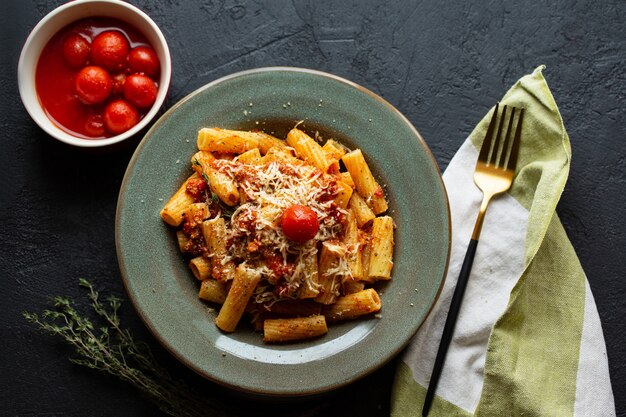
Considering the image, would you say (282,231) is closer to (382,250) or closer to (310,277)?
(310,277)

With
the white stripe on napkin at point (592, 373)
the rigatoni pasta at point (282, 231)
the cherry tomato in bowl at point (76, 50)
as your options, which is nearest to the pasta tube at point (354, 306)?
the rigatoni pasta at point (282, 231)

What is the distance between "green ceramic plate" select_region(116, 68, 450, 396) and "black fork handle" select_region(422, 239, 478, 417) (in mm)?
232

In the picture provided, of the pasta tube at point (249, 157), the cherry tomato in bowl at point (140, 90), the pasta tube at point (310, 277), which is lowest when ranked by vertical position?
the pasta tube at point (310, 277)

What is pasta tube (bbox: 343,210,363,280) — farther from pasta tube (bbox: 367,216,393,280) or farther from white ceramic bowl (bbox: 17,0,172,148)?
white ceramic bowl (bbox: 17,0,172,148)

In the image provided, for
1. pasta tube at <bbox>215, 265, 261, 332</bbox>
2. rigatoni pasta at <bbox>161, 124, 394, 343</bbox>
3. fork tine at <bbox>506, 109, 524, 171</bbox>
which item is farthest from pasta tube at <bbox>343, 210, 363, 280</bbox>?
fork tine at <bbox>506, 109, 524, 171</bbox>

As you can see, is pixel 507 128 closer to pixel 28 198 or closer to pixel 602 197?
pixel 602 197

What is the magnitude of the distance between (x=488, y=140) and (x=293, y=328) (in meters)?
1.23

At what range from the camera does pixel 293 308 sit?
2857mm

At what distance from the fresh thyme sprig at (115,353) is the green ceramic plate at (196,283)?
0.41 m

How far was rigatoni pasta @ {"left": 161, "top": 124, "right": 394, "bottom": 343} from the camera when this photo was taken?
8.93 feet

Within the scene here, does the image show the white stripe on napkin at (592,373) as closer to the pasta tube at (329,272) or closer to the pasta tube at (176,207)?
the pasta tube at (329,272)

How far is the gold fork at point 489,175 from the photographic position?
3.02 metres

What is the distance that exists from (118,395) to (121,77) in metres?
1.48

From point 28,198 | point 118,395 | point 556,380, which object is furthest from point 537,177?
point 28,198
